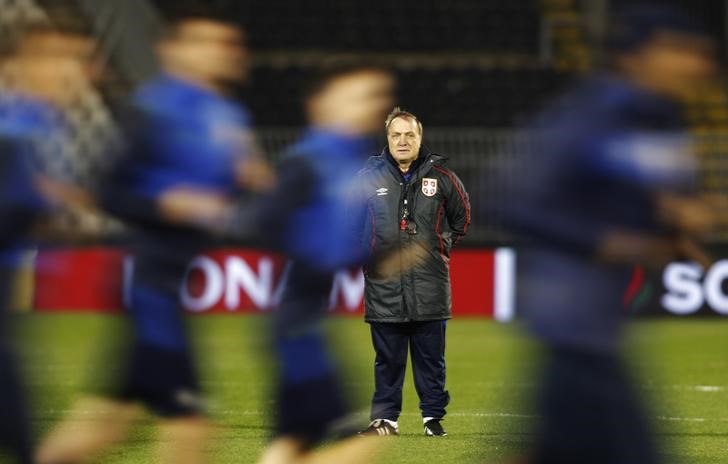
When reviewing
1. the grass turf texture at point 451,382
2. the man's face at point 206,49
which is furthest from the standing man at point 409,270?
the man's face at point 206,49

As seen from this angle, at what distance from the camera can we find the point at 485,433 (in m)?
10.2

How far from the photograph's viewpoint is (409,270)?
32.5ft

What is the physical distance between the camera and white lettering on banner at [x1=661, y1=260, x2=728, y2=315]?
1941cm

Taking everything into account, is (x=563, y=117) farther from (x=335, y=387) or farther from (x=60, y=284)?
(x=60, y=284)

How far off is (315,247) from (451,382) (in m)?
7.21

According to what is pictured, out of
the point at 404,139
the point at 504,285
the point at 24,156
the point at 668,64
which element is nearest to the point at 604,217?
the point at 668,64

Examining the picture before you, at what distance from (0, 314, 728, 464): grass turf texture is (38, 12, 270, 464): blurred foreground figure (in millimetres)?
378

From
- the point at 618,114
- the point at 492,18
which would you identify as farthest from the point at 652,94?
the point at 492,18

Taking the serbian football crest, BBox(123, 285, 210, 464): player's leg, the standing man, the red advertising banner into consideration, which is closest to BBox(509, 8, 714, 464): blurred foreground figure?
BBox(123, 285, 210, 464): player's leg

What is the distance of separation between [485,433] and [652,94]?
5393mm

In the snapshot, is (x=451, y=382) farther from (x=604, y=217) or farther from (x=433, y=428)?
(x=604, y=217)

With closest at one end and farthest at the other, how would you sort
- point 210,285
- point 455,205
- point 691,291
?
1. point 455,205
2. point 691,291
3. point 210,285

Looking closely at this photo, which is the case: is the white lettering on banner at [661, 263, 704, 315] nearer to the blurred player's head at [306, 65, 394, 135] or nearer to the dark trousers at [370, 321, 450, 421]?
the dark trousers at [370, 321, 450, 421]

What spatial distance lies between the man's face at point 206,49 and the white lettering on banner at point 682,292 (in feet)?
42.7
